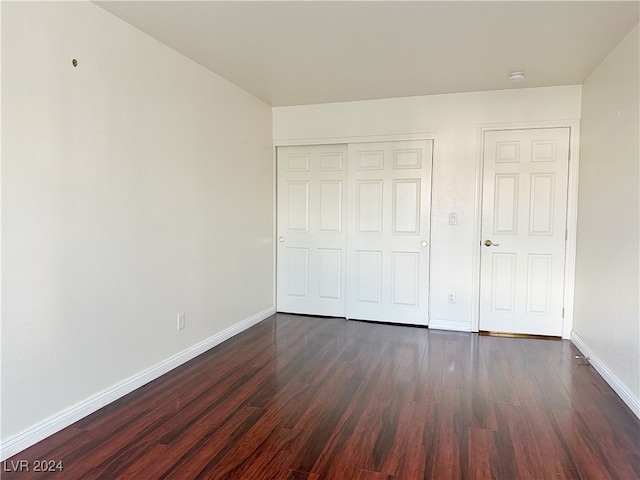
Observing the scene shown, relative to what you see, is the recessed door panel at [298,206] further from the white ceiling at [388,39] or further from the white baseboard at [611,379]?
the white baseboard at [611,379]

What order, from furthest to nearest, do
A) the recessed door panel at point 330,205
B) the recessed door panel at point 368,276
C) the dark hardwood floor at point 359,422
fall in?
1. the recessed door panel at point 330,205
2. the recessed door panel at point 368,276
3. the dark hardwood floor at point 359,422

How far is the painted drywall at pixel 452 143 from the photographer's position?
4008 millimetres

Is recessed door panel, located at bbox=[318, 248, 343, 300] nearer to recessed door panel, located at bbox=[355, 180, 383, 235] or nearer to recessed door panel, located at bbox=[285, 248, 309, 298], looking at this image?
recessed door panel, located at bbox=[285, 248, 309, 298]

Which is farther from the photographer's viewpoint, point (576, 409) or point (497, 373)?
point (497, 373)

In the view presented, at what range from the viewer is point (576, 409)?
2.55 metres

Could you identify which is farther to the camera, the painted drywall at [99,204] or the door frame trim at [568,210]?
the door frame trim at [568,210]

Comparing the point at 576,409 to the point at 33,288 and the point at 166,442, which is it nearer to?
the point at 166,442

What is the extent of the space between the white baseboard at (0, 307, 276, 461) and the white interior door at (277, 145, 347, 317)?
127 cm

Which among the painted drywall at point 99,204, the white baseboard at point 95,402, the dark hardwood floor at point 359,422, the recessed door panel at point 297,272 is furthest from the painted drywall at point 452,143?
the white baseboard at point 95,402

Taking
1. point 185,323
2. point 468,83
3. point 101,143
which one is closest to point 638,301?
point 468,83

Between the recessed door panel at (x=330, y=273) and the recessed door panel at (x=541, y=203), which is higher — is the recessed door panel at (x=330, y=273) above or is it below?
below

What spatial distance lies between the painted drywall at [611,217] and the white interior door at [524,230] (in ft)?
0.67

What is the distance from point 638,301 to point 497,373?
108 centimetres

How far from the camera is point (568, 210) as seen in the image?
12.8ft
